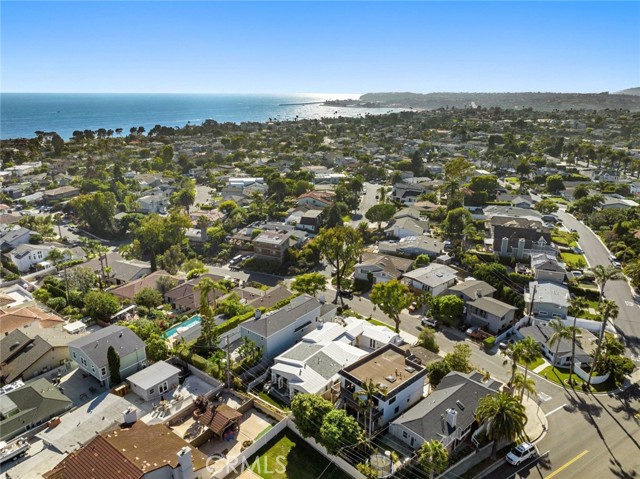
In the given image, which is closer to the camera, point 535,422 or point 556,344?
point 535,422

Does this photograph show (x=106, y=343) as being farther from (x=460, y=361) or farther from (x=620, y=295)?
(x=620, y=295)

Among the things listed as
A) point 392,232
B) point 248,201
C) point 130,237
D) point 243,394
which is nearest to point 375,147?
point 248,201

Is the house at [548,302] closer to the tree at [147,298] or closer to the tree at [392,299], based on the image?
the tree at [392,299]

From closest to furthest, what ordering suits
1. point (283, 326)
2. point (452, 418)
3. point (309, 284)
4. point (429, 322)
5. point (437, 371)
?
point (452, 418) → point (437, 371) → point (283, 326) → point (429, 322) → point (309, 284)

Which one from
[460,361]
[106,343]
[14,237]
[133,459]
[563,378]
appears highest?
[106,343]

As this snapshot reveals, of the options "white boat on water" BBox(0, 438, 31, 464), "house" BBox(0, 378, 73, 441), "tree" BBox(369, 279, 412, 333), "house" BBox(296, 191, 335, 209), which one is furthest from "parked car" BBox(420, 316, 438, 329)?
"house" BBox(296, 191, 335, 209)

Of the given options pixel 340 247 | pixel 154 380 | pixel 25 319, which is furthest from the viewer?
pixel 340 247

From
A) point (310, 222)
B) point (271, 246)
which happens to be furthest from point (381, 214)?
point (271, 246)
